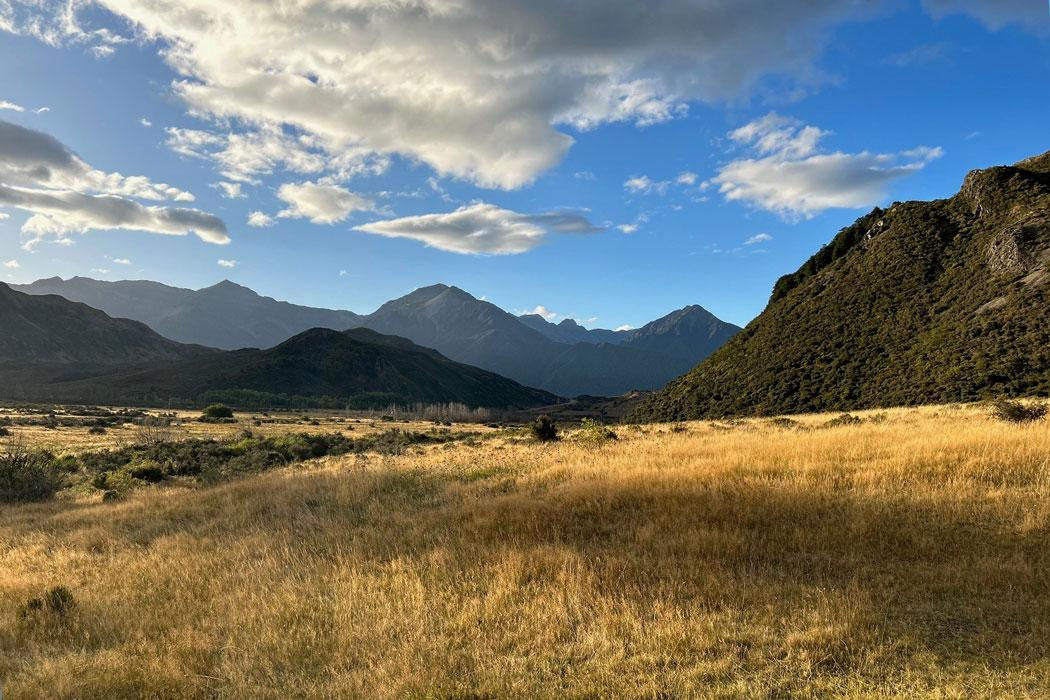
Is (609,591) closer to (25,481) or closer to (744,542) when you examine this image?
(744,542)

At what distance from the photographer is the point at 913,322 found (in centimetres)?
4831

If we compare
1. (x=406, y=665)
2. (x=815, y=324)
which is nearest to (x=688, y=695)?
(x=406, y=665)

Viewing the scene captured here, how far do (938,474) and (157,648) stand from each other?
1214cm

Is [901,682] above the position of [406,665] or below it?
above

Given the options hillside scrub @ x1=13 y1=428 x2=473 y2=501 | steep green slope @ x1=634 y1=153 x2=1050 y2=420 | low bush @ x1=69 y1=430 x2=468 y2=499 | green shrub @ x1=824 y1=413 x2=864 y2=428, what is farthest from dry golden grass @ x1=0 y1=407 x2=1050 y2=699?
steep green slope @ x1=634 y1=153 x2=1050 y2=420

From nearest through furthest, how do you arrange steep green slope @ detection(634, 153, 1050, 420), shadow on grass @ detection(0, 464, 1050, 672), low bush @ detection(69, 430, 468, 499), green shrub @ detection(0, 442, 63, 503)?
shadow on grass @ detection(0, 464, 1050, 672) → green shrub @ detection(0, 442, 63, 503) → low bush @ detection(69, 430, 468, 499) → steep green slope @ detection(634, 153, 1050, 420)

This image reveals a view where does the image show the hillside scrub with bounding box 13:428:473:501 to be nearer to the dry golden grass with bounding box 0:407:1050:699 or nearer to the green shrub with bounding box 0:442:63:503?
the green shrub with bounding box 0:442:63:503

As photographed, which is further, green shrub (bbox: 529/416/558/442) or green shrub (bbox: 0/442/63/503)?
green shrub (bbox: 529/416/558/442)

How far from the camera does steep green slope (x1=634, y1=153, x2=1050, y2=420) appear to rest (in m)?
39.1

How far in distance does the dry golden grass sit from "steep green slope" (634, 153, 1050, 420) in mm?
33947

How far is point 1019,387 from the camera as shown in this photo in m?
33.9

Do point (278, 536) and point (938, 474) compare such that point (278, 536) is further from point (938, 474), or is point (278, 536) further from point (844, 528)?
point (938, 474)

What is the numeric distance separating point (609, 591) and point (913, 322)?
54.6m

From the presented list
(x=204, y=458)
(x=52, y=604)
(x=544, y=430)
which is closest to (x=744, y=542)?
(x=52, y=604)
